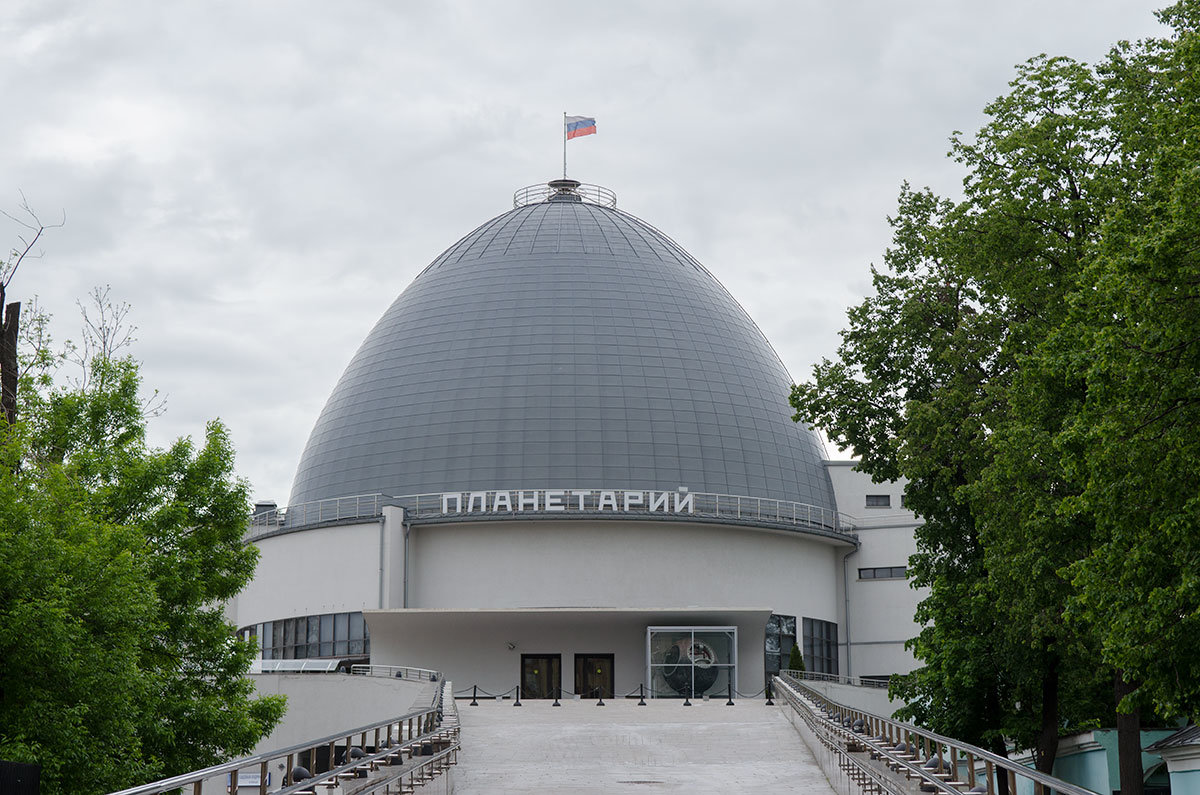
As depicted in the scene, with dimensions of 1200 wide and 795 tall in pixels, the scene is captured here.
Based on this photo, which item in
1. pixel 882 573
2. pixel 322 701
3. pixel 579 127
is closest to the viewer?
pixel 322 701

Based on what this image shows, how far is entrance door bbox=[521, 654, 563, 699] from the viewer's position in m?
47.1

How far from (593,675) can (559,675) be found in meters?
1.19

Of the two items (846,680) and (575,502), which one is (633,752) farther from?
(846,680)

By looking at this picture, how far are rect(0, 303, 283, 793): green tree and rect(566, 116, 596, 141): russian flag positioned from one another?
127 feet

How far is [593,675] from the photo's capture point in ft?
155

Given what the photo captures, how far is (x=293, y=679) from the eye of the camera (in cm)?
4341

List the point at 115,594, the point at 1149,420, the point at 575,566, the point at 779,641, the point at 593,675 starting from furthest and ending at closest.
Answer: the point at 779,641 < the point at 575,566 < the point at 593,675 < the point at 115,594 < the point at 1149,420

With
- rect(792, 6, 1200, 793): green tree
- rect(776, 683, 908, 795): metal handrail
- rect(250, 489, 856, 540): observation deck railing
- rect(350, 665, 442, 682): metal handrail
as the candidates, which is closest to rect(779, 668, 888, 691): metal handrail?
rect(250, 489, 856, 540): observation deck railing

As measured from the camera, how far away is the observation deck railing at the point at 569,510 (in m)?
47.5

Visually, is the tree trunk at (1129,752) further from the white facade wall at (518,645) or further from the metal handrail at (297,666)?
the metal handrail at (297,666)

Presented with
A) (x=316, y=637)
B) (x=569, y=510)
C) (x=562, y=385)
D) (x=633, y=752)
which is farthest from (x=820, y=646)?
(x=633, y=752)

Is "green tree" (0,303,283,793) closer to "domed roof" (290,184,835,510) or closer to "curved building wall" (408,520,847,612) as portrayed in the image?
"curved building wall" (408,520,847,612)

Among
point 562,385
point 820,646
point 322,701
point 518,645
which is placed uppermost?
point 562,385

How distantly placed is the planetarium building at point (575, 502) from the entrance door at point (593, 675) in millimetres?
78
